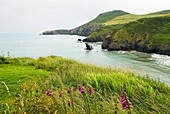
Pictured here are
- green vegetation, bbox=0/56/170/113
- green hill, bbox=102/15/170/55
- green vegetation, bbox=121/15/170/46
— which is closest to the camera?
green vegetation, bbox=0/56/170/113

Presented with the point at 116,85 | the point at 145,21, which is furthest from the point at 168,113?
the point at 145,21

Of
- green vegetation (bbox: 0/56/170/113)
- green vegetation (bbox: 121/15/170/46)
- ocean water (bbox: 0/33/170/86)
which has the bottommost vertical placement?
ocean water (bbox: 0/33/170/86)

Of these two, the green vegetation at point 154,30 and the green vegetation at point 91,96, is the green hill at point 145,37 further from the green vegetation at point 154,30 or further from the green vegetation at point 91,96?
the green vegetation at point 91,96

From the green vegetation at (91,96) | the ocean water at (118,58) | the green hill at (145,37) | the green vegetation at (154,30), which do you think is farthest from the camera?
the green vegetation at (154,30)

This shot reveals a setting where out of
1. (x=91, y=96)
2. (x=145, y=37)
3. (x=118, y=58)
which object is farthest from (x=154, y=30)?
(x=91, y=96)

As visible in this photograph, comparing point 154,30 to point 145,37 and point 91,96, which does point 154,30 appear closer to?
point 145,37

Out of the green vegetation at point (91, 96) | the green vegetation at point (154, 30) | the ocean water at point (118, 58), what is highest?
the green vegetation at point (154, 30)

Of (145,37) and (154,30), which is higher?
(154,30)

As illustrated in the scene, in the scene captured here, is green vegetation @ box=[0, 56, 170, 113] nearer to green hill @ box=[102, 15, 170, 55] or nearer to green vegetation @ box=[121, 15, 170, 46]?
green hill @ box=[102, 15, 170, 55]

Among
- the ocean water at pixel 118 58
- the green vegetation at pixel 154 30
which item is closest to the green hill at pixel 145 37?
the green vegetation at pixel 154 30

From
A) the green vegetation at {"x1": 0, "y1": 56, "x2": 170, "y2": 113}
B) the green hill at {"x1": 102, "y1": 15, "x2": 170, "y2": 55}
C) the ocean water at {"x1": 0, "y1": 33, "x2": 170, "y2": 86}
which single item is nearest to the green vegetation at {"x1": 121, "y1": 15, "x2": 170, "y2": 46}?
the green hill at {"x1": 102, "y1": 15, "x2": 170, "y2": 55}

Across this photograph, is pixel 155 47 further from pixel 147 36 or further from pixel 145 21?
pixel 145 21

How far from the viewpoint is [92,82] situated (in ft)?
22.6

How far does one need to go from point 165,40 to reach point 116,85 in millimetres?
52806
